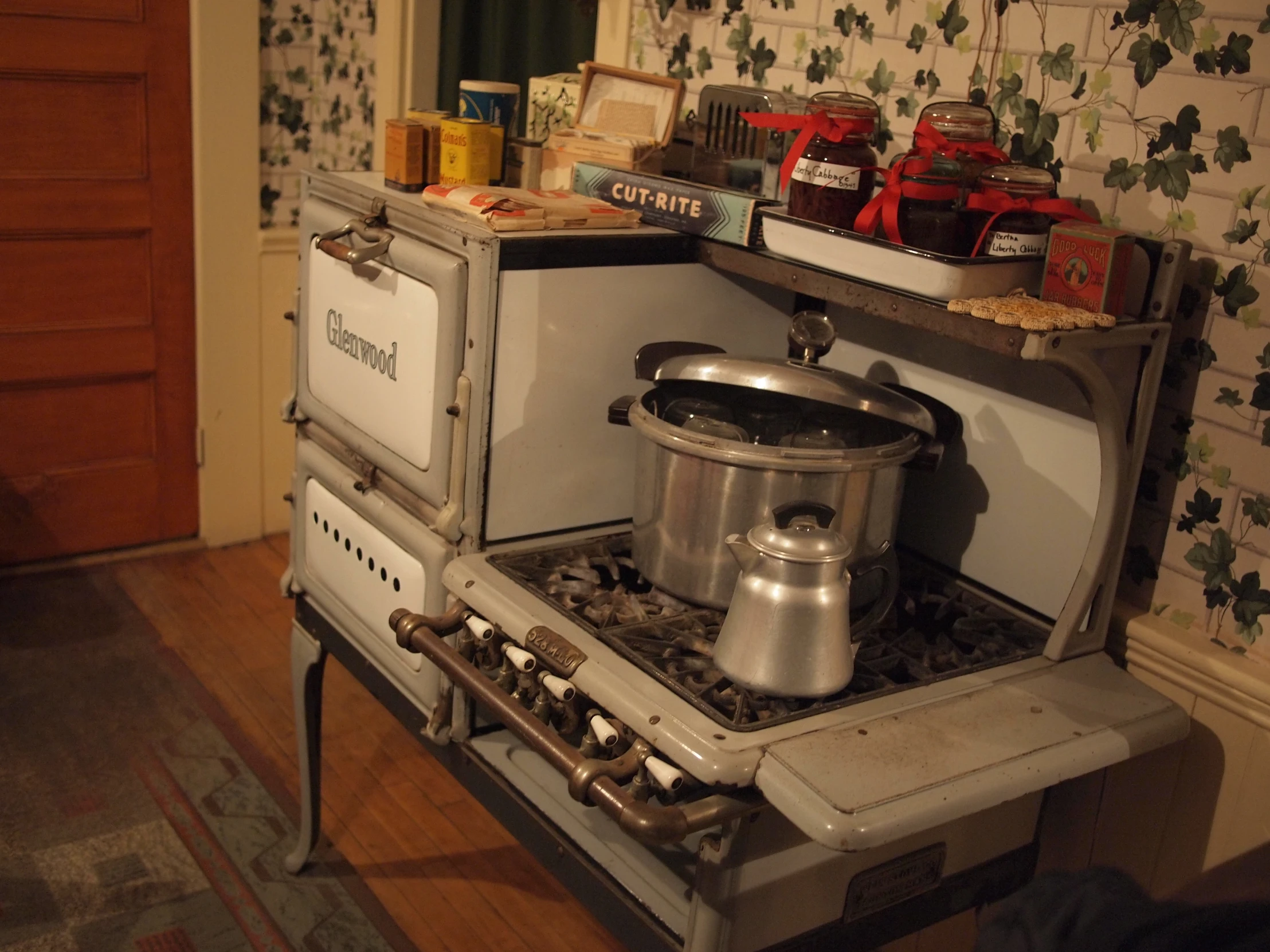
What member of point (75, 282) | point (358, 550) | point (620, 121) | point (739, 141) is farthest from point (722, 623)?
point (75, 282)

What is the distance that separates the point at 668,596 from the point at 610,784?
37cm

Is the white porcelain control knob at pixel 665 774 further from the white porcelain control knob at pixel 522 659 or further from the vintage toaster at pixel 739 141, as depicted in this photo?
the vintage toaster at pixel 739 141

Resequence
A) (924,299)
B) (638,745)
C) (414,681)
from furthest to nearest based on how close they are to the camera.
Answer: (414,681)
(924,299)
(638,745)

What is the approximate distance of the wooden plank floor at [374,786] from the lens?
2.33 metres

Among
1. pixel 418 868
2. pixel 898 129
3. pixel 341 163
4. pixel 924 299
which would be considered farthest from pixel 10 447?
pixel 924 299

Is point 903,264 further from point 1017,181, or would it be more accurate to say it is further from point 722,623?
point 722,623

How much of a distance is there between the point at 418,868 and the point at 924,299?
1.60 metres

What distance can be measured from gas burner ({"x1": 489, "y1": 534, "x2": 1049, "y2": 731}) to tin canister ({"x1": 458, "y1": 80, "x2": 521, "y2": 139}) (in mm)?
709

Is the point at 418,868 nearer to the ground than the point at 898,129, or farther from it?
nearer to the ground

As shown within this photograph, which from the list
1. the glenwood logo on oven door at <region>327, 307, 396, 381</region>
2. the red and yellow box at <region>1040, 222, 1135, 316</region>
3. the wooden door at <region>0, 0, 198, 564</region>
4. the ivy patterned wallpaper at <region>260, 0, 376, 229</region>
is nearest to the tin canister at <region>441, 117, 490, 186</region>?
the glenwood logo on oven door at <region>327, 307, 396, 381</region>

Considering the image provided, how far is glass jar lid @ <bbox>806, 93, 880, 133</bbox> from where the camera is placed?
153 cm

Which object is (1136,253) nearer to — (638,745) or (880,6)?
(880,6)

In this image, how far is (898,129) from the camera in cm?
183

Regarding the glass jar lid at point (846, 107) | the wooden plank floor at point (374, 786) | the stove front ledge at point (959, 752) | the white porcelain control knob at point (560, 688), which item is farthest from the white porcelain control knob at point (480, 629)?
the glass jar lid at point (846, 107)
